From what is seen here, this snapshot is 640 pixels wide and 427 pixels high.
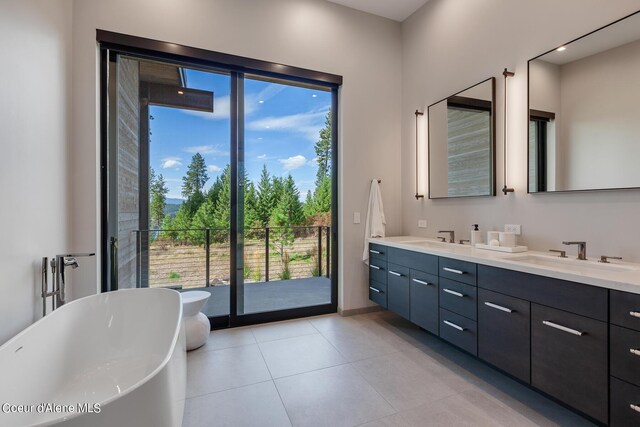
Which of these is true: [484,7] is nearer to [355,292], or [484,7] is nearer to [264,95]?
[264,95]

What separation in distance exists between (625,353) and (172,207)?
3.43 meters

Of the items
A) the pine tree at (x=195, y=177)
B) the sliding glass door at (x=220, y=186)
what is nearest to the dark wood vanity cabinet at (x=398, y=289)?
the sliding glass door at (x=220, y=186)

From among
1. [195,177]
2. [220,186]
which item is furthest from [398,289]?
[195,177]

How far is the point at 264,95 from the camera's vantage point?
11.0 ft

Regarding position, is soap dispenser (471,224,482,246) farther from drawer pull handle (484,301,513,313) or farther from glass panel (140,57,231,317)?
glass panel (140,57,231,317)

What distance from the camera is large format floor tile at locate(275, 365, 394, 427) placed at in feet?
5.94

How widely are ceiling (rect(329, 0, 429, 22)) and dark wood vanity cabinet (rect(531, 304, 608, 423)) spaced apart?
3.47m

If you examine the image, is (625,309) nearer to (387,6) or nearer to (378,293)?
(378,293)

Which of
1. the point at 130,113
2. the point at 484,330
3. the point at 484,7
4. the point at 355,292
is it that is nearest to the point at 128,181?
the point at 130,113

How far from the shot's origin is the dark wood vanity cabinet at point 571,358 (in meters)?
1.48

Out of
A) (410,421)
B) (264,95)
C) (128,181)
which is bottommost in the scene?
(410,421)

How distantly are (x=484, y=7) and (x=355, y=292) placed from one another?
322 centimetres

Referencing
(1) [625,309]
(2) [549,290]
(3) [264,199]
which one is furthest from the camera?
(3) [264,199]

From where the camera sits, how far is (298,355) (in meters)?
2.59
